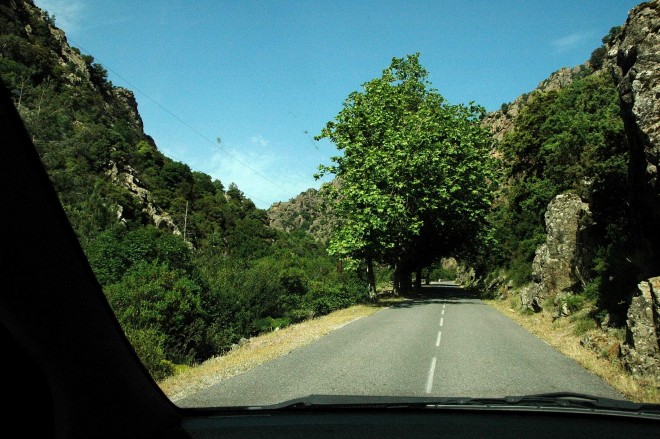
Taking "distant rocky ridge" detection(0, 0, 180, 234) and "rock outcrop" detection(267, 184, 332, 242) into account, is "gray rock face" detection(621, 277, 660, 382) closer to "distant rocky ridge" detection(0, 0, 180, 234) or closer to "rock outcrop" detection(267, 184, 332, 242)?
"distant rocky ridge" detection(0, 0, 180, 234)

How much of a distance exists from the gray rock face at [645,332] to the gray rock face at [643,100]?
93.5 inches

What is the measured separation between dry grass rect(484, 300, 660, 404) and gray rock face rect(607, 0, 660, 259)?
9.88ft

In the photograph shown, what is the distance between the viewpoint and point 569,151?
3045 cm

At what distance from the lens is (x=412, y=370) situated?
1037cm

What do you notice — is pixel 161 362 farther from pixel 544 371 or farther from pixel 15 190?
pixel 15 190

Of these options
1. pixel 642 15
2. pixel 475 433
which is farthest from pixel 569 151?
pixel 475 433

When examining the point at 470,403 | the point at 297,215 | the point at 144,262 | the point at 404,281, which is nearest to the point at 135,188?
the point at 404,281

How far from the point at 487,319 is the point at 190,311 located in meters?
12.5

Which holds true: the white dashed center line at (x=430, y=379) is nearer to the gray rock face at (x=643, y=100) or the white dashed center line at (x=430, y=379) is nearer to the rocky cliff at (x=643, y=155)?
the rocky cliff at (x=643, y=155)

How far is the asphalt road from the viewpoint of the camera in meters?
8.37

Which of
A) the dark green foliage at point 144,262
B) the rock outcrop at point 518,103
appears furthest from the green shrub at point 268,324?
the rock outcrop at point 518,103

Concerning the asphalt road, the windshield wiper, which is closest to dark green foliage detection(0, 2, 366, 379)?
the windshield wiper

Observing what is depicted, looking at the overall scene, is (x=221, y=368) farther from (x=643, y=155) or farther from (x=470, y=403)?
(x=643, y=155)

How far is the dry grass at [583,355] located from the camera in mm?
8609
